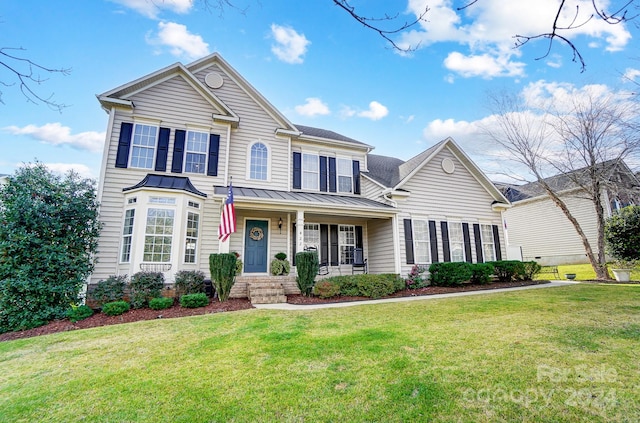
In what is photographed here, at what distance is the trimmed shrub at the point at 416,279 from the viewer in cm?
1117

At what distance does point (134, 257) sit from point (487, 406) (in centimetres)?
917

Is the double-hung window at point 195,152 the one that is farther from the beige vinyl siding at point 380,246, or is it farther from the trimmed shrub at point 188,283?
the beige vinyl siding at point 380,246

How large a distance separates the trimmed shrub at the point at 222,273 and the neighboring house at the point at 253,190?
77cm

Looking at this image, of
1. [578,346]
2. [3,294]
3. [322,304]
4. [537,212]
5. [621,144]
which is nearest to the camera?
[578,346]

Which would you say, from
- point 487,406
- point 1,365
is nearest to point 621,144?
point 487,406

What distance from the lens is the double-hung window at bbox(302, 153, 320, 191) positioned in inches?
508

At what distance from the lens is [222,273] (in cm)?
847

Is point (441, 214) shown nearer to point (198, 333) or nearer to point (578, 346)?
point (578, 346)

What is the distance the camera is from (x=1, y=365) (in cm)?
429

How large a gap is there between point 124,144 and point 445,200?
493 inches

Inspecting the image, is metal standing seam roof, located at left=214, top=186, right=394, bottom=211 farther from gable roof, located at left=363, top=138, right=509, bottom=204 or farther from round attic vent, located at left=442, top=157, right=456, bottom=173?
round attic vent, located at left=442, top=157, right=456, bottom=173

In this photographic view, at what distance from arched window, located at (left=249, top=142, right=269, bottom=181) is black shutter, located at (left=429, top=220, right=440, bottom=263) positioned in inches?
282

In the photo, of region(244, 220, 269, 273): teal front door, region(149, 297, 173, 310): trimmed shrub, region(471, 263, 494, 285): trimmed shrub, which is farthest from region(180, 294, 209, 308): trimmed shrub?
region(471, 263, 494, 285): trimmed shrub

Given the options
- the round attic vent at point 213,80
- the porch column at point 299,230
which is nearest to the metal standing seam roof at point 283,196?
the porch column at point 299,230
